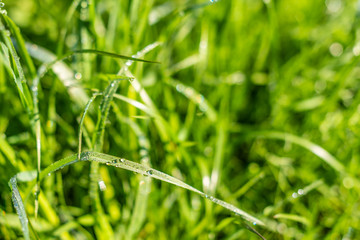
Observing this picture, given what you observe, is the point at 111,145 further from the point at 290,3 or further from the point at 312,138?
the point at 290,3

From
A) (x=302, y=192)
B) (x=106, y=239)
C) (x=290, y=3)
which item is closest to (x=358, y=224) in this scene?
(x=302, y=192)

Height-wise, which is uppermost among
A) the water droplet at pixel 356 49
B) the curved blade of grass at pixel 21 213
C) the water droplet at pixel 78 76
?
the water droplet at pixel 356 49

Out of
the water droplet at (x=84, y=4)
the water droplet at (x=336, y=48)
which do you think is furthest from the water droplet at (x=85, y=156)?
the water droplet at (x=336, y=48)

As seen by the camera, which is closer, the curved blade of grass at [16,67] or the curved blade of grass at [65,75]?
the curved blade of grass at [16,67]

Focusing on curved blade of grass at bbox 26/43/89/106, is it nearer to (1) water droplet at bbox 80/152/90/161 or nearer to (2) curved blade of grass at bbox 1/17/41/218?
(2) curved blade of grass at bbox 1/17/41/218

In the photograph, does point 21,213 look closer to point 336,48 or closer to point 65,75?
A: point 65,75

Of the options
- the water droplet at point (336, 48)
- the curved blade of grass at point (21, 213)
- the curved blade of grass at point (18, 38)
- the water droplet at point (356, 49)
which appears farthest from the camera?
the water droplet at point (336, 48)

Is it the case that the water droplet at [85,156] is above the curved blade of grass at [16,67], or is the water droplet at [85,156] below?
below

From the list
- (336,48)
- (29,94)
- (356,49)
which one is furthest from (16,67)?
(336,48)

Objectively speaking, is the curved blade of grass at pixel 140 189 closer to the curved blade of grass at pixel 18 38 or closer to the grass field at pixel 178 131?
the grass field at pixel 178 131
